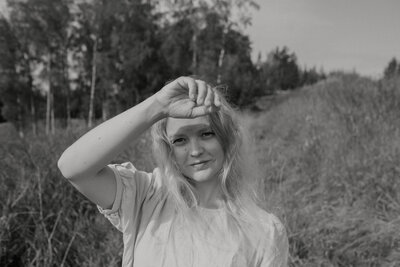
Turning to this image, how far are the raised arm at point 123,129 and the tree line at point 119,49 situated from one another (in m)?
17.2

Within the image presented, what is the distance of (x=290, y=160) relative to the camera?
4156 millimetres

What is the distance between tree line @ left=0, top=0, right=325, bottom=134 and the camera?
62.2 feet

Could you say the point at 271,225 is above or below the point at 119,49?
below

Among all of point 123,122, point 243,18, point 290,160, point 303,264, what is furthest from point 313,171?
point 243,18

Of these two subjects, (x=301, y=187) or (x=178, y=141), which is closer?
(x=178, y=141)

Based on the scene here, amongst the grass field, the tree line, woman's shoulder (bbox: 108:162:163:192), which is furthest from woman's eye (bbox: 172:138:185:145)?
the tree line

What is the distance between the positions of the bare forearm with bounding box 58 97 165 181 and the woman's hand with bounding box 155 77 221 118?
7 centimetres

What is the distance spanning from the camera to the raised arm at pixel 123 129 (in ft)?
3.49

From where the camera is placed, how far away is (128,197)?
3.98ft

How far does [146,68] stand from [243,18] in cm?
618

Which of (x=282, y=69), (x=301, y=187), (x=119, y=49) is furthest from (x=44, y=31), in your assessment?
(x=282, y=69)

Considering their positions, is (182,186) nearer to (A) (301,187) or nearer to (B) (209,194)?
(B) (209,194)

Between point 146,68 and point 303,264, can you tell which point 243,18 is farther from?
point 303,264

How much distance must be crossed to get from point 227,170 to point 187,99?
398mm
